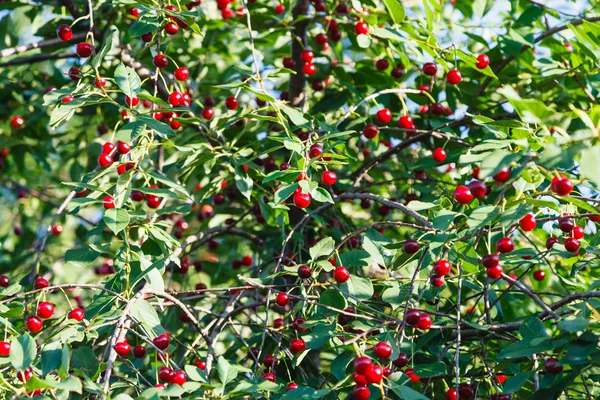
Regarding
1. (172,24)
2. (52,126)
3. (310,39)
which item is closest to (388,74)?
(310,39)

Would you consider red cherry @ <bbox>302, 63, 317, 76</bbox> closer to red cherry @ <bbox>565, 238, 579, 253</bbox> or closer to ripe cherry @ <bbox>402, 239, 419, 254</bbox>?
ripe cherry @ <bbox>402, 239, 419, 254</bbox>

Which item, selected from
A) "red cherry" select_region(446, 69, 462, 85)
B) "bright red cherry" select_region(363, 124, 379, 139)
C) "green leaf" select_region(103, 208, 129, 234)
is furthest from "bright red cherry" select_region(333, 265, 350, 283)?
"red cherry" select_region(446, 69, 462, 85)

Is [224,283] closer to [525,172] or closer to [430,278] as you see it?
[430,278]

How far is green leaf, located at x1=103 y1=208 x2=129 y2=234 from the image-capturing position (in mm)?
1908

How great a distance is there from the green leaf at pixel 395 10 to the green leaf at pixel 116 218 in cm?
133

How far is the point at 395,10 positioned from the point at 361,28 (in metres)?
0.21

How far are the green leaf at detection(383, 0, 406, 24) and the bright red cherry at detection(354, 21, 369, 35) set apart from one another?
18cm

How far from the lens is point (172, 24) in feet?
7.69

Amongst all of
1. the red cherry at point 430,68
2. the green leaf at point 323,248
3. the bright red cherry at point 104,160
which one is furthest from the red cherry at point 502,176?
the bright red cherry at point 104,160

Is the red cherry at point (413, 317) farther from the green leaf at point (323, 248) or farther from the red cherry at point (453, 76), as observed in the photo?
the red cherry at point (453, 76)

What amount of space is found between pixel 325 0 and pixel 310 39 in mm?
205

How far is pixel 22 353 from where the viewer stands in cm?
148

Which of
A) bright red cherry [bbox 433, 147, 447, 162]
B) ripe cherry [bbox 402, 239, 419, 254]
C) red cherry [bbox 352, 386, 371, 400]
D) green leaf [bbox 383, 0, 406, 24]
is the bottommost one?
bright red cherry [bbox 433, 147, 447, 162]

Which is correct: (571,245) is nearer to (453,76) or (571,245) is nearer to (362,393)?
(362,393)
